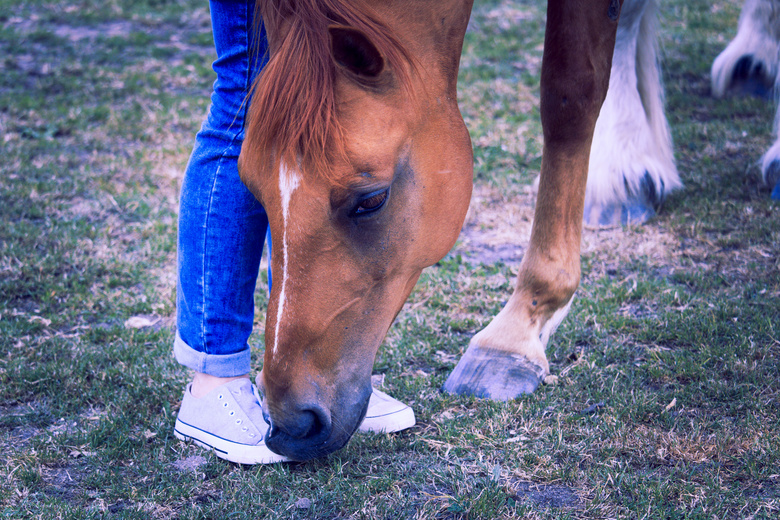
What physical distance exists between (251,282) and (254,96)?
0.65m

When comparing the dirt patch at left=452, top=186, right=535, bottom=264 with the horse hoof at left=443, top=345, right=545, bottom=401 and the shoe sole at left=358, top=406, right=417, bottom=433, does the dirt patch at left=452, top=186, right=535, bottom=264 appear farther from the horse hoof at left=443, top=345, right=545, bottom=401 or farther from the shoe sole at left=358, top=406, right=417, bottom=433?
the shoe sole at left=358, top=406, right=417, bottom=433

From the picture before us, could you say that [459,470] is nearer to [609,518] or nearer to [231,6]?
[609,518]

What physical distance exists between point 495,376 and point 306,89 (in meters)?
1.07

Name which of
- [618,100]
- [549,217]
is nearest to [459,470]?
[549,217]

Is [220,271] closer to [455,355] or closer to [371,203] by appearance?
[371,203]

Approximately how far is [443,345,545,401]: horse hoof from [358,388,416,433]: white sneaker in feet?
0.70

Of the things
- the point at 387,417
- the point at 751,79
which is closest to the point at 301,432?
the point at 387,417

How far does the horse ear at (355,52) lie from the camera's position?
1241mm

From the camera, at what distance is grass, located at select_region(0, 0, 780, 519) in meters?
1.54

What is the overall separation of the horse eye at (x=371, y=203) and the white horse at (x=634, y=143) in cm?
197

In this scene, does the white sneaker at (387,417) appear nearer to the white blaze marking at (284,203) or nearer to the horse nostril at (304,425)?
the horse nostril at (304,425)

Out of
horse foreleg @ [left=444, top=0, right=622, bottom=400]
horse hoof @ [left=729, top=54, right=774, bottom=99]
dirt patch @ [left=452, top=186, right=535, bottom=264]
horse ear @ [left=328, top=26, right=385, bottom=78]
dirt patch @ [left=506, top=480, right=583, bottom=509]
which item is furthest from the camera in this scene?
horse hoof @ [left=729, top=54, right=774, bottom=99]

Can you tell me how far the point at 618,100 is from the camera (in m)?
3.13

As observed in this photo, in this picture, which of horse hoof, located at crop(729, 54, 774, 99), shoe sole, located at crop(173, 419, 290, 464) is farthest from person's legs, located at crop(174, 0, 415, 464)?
horse hoof, located at crop(729, 54, 774, 99)
